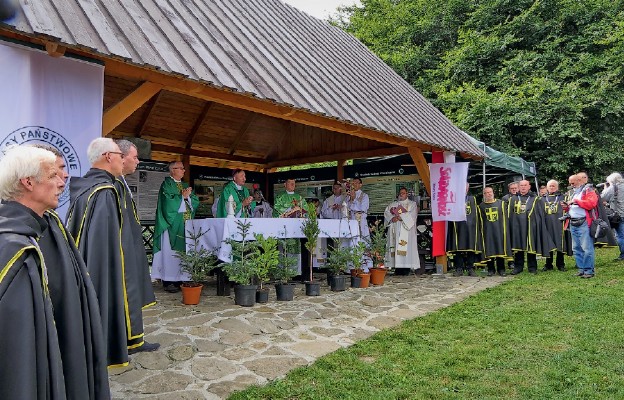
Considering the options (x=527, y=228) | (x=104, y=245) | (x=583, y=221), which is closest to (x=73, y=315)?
(x=104, y=245)

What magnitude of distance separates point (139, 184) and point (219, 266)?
13.3ft

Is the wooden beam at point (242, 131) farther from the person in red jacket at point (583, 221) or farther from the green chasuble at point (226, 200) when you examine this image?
the person in red jacket at point (583, 221)

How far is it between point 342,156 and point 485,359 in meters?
7.97

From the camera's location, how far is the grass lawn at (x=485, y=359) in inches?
148

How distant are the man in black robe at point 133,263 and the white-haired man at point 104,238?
0.18ft

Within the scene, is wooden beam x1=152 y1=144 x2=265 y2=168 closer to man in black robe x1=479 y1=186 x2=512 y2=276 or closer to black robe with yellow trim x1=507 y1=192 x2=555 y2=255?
man in black robe x1=479 y1=186 x2=512 y2=276

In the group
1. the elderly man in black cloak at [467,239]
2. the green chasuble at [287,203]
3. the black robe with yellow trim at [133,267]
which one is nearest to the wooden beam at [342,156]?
the elderly man in black cloak at [467,239]

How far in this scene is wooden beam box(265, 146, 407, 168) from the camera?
36.7 feet

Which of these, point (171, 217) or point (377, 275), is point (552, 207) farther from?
point (171, 217)

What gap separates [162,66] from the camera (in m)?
5.00

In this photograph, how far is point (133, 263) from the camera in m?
3.57

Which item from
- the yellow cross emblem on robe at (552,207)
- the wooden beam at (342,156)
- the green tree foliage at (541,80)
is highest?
the green tree foliage at (541,80)

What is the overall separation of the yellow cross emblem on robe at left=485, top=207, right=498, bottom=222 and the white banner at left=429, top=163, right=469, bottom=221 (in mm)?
786

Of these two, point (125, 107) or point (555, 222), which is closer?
point (125, 107)
